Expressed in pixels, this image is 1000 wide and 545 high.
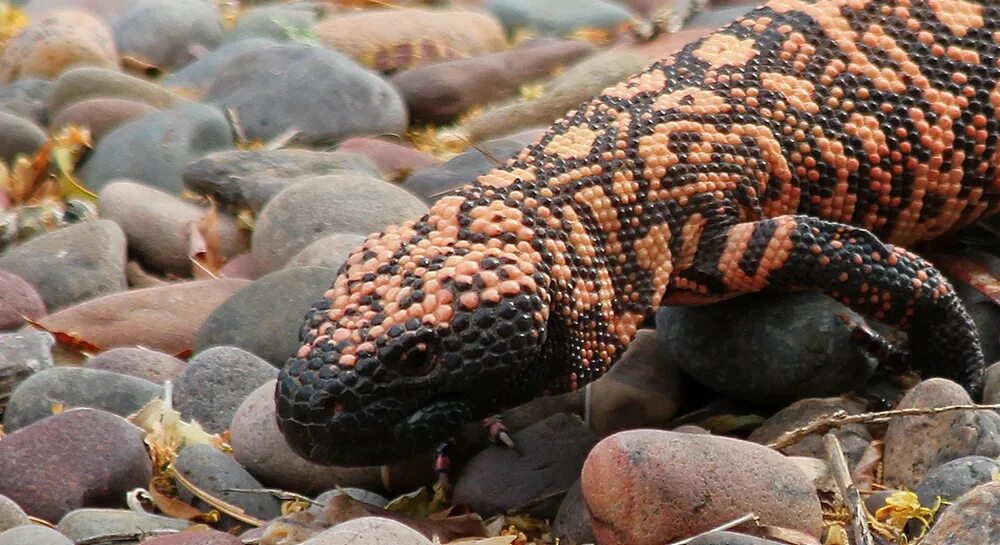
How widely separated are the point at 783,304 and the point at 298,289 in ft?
4.51

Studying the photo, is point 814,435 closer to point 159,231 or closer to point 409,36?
point 159,231

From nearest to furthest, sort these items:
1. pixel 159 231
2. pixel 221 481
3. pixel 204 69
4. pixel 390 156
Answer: pixel 221 481 < pixel 159 231 < pixel 390 156 < pixel 204 69

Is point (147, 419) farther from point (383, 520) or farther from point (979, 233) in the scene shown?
point (979, 233)

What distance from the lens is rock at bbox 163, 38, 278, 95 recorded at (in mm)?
7301

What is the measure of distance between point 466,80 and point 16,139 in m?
1.97

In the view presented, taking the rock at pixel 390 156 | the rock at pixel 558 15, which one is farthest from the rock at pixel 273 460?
the rock at pixel 558 15

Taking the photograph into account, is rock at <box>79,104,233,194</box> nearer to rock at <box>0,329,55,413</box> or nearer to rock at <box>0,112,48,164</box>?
rock at <box>0,112,48,164</box>

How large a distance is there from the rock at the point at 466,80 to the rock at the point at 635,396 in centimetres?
298

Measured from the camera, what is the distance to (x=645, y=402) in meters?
3.95

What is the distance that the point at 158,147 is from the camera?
19.6ft

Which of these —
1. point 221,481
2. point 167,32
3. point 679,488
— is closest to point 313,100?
point 167,32

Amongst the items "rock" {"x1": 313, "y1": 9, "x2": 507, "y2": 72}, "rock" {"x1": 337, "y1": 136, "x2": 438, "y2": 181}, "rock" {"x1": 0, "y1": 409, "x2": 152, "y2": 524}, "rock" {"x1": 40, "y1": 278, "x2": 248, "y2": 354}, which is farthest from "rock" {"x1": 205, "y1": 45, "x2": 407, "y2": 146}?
"rock" {"x1": 0, "y1": 409, "x2": 152, "y2": 524}

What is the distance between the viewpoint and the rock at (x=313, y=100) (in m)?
6.34

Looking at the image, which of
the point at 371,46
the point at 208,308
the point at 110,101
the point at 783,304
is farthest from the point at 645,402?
the point at 371,46
